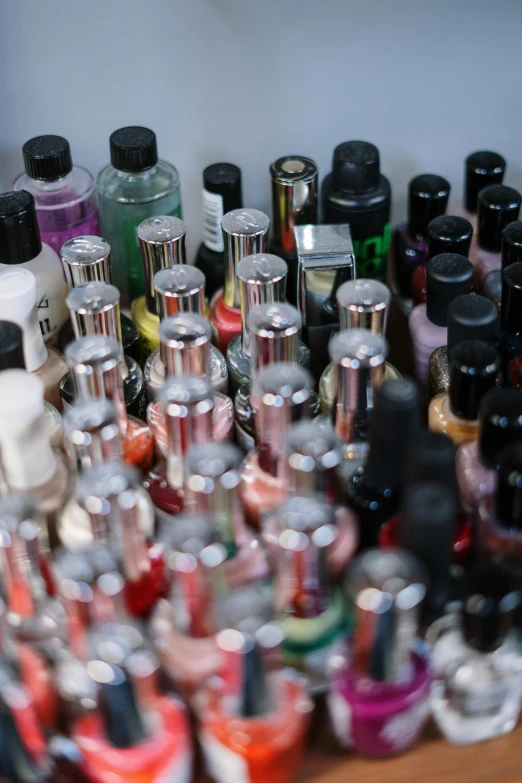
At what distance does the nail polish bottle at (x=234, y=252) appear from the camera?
65 centimetres

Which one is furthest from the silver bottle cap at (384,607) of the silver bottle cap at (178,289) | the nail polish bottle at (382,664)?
the silver bottle cap at (178,289)

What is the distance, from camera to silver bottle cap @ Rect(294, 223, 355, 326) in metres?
0.65

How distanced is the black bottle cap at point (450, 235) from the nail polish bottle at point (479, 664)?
27cm

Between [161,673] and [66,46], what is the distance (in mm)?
448

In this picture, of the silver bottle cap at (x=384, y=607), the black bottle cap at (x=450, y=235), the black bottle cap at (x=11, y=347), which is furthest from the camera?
the black bottle cap at (x=450, y=235)

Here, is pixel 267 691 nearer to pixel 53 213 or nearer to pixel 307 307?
pixel 307 307

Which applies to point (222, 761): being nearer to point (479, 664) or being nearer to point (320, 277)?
point (479, 664)

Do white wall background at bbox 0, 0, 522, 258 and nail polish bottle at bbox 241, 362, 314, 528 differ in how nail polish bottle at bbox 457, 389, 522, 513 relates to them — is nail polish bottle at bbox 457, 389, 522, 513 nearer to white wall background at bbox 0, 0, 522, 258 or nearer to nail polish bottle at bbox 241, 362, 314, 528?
nail polish bottle at bbox 241, 362, 314, 528

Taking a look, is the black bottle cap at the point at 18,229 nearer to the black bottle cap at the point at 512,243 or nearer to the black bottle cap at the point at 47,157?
the black bottle cap at the point at 47,157

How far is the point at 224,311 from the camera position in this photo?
70cm

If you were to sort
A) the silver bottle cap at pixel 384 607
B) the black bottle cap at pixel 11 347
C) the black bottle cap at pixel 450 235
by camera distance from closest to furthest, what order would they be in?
1. the silver bottle cap at pixel 384 607
2. the black bottle cap at pixel 11 347
3. the black bottle cap at pixel 450 235

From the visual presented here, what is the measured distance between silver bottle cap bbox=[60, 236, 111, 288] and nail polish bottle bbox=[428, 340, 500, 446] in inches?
9.1

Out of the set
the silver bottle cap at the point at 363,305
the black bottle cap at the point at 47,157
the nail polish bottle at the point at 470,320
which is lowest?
the nail polish bottle at the point at 470,320

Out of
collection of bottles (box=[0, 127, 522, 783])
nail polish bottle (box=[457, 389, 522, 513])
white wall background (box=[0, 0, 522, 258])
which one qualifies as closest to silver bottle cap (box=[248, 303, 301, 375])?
collection of bottles (box=[0, 127, 522, 783])
